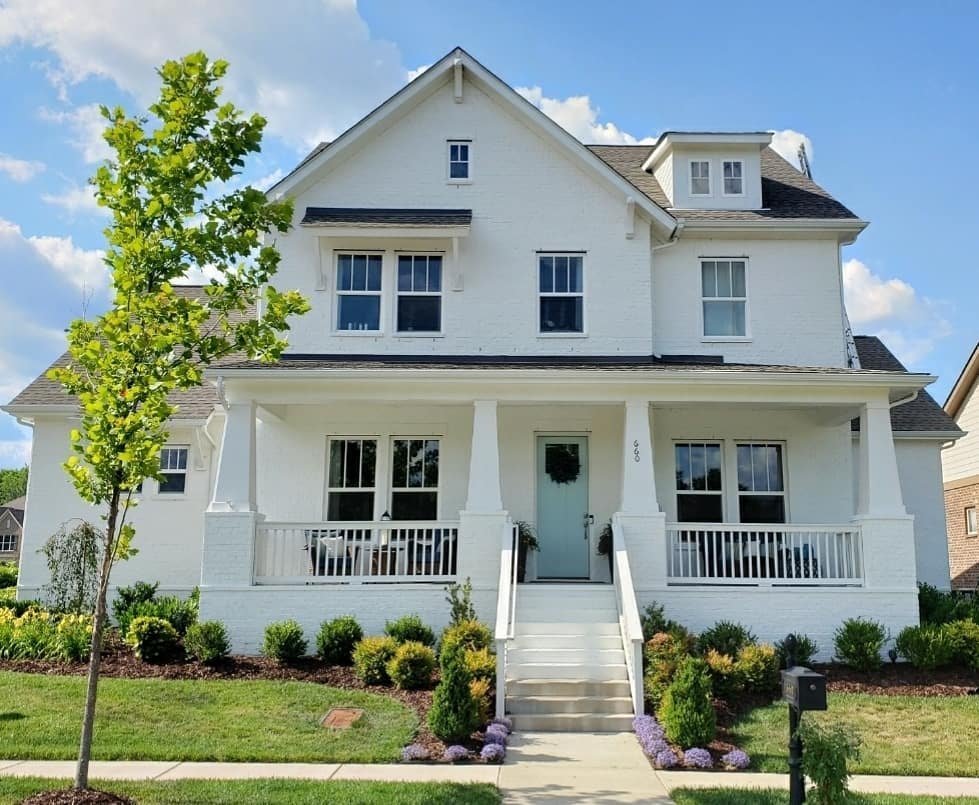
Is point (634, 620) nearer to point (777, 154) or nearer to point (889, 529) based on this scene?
point (889, 529)

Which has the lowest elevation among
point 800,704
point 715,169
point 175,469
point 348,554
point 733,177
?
point 800,704

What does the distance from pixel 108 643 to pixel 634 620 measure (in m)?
7.98

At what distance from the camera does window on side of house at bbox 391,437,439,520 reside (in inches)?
627

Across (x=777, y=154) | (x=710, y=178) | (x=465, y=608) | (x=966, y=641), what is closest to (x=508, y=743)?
(x=465, y=608)

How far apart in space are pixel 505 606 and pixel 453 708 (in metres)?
2.33

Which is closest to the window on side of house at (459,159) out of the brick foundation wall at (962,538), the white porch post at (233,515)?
the white porch post at (233,515)

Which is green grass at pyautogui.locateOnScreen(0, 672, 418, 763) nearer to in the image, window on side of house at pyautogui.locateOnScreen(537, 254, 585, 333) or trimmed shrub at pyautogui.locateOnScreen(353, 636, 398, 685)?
trimmed shrub at pyautogui.locateOnScreen(353, 636, 398, 685)

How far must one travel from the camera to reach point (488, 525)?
13570 millimetres

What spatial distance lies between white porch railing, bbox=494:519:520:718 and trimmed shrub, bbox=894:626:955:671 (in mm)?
5612

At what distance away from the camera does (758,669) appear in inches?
440

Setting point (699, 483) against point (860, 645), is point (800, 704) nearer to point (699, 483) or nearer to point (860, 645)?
point (860, 645)

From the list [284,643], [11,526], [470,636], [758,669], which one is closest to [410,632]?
[470,636]

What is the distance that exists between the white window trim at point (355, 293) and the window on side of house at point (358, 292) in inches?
0.7

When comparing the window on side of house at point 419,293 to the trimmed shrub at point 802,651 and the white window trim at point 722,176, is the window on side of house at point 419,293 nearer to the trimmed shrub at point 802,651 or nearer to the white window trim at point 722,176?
the white window trim at point 722,176
